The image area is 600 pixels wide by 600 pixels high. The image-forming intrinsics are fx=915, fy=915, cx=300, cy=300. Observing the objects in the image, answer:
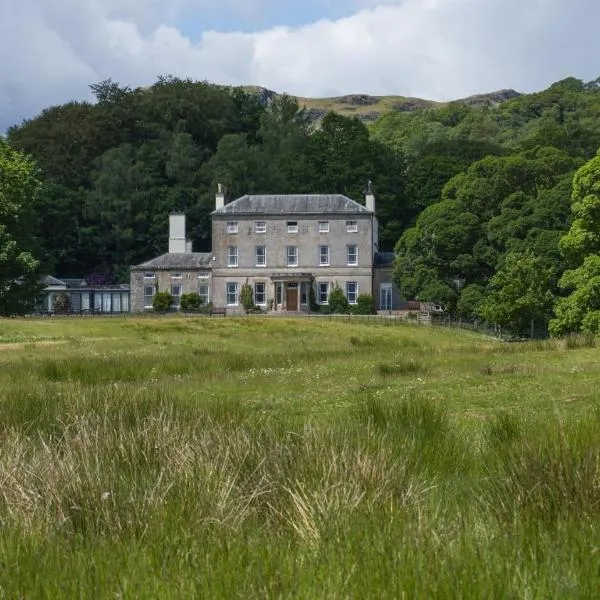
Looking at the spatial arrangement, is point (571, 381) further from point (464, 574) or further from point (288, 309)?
point (288, 309)

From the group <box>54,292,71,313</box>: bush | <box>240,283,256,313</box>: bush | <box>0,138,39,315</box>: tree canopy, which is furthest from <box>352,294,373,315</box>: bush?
<box>54,292,71,313</box>: bush

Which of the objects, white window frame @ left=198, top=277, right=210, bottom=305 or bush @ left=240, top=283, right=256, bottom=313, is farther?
white window frame @ left=198, top=277, right=210, bottom=305

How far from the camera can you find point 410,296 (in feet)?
193

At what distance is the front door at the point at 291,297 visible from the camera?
6544cm

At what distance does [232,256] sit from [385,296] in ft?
38.0

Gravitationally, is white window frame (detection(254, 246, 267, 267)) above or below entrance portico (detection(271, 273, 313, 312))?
above

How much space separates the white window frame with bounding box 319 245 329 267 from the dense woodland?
6.86m

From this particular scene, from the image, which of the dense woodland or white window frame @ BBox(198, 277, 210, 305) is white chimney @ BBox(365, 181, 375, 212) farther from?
white window frame @ BBox(198, 277, 210, 305)

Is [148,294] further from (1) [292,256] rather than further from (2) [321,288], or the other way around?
(2) [321,288]

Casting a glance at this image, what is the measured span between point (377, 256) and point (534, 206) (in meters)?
17.3

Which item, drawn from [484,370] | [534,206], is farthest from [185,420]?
[534,206]

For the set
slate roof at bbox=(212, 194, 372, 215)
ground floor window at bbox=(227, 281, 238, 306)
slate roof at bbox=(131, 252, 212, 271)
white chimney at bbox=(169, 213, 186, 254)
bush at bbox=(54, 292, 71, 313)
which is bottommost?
bush at bbox=(54, 292, 71, 313)

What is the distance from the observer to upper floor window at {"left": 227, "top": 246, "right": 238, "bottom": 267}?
6706 centimetres

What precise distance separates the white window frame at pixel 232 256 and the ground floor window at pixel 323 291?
20.8 feet
